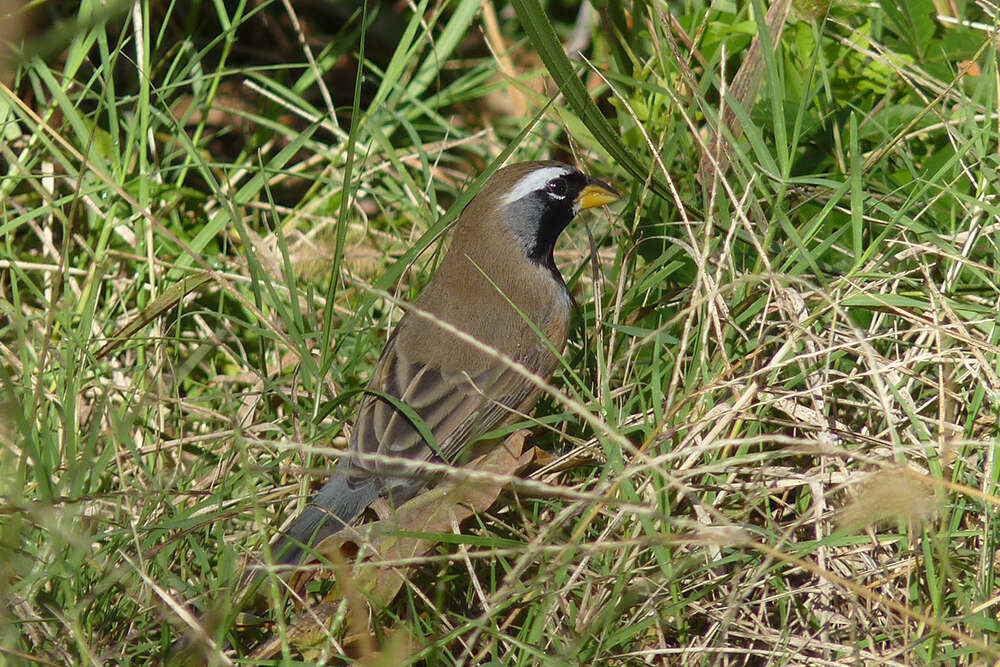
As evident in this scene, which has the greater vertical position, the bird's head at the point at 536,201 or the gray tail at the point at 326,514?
the bird's head at the point at 536,201

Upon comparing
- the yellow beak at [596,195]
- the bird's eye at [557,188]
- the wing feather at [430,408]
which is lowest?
the wing feather at [430,408]

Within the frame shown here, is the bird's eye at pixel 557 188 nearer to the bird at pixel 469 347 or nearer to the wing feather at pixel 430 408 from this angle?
the bird at pixel 469 347

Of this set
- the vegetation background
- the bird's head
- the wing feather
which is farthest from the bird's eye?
the wing feather

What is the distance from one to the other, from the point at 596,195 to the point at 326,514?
177 centimetres

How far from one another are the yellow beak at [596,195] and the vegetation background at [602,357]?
0.16m

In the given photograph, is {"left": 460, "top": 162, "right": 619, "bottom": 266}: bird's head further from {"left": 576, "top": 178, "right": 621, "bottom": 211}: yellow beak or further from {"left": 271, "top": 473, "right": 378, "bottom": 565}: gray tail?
{"left": 271, "top": 473, "right": 378, "bottom": 565}: gray tail

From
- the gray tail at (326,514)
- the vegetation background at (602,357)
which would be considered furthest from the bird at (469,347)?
the vegetation background at (602,357)

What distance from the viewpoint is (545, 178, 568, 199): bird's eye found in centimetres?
425

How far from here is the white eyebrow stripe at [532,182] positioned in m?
4.20

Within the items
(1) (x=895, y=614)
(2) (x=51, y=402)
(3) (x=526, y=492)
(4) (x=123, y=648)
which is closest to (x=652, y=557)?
(3) (x=526, y=492)

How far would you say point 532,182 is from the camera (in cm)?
425

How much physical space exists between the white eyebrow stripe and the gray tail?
4.72ft

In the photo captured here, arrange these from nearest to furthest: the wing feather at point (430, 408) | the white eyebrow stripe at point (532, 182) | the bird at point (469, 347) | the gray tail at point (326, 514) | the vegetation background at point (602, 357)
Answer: the vegetation background at point (602, 357) < the gray tail at point (326, 514) < the bird at point (469, 347) < the wing feather at point (430, 408) < the white eyebrow stripe at point (532, 182)

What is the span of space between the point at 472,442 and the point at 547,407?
25.7 inches
